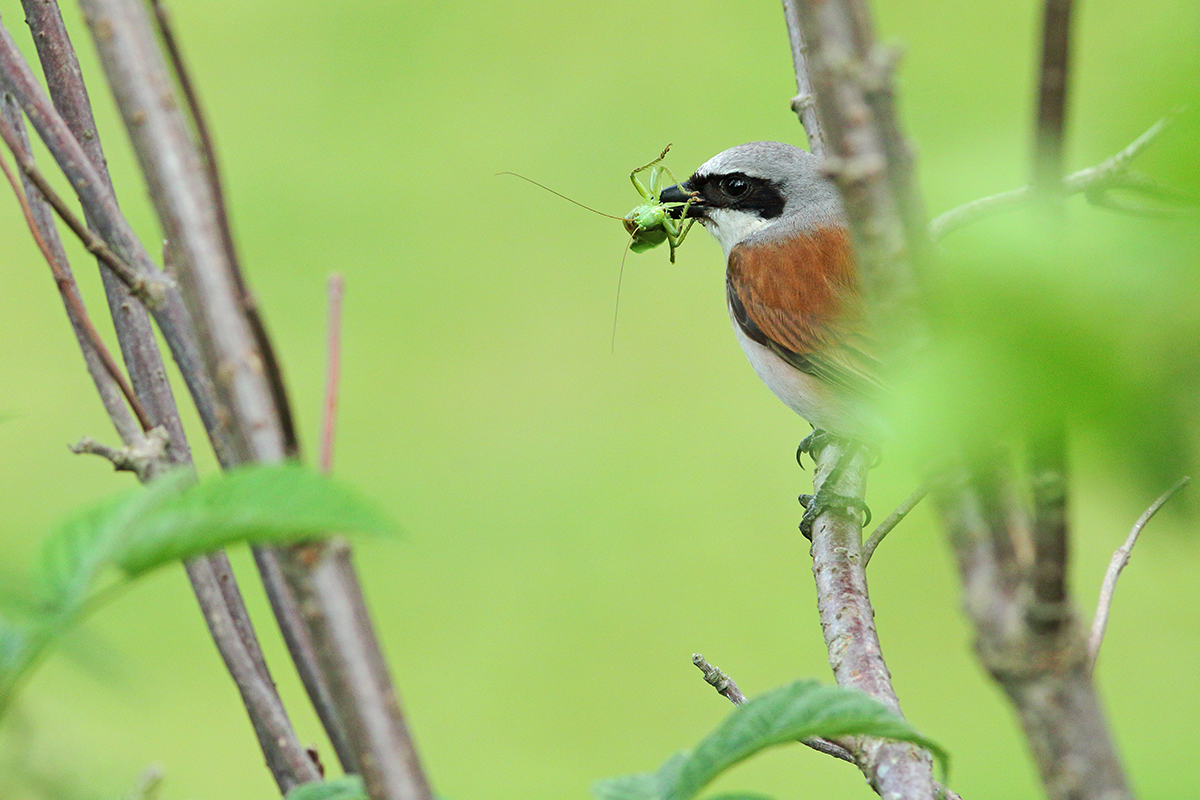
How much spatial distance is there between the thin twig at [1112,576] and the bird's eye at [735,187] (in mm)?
1908

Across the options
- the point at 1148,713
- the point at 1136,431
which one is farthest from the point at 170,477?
the point at 1148,713

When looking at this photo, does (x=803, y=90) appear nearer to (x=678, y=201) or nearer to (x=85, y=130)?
(x=678, y=201)

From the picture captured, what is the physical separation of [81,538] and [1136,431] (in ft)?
1.58

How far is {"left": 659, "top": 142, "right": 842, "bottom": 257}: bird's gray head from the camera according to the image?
287cm

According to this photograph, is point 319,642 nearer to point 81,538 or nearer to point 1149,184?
point 81,538

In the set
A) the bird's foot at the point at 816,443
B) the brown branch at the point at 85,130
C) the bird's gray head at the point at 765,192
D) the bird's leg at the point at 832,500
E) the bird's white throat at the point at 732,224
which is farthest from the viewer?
the bird's white throat at the point at 732,224

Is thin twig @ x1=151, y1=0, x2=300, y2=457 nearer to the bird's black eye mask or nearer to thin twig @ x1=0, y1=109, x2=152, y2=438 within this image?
thin twig @ x1=0, y1=109, x2=152, y2=438

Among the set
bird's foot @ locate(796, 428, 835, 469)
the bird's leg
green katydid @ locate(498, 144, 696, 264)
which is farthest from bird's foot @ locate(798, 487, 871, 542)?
green katydid @ locate(498, 144, 696, 264)

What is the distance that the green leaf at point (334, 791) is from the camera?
0.68 metres

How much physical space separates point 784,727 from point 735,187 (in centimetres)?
247

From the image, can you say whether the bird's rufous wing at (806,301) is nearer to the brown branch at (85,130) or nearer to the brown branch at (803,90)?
the brown branch at (803,90)

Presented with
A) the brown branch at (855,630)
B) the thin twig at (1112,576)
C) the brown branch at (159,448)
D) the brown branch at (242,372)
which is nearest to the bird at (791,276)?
the brown branch at (855,630)

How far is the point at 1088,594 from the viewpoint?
17.5 ft

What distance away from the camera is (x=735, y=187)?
9.77 feet
